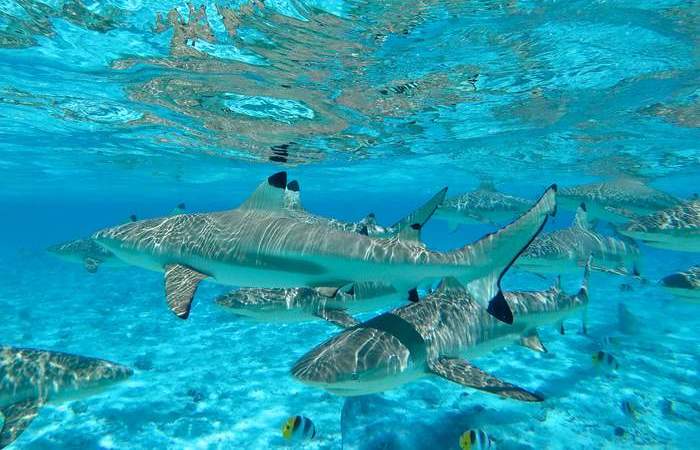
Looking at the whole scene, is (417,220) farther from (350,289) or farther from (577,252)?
(577,252)

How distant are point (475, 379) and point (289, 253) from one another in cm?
273

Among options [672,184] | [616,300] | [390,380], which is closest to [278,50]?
[390,380]

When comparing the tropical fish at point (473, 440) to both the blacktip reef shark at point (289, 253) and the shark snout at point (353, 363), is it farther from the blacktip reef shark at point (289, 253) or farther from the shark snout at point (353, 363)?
the blacktip reef shark at point (289, 253)

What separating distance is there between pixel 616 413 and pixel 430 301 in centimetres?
708

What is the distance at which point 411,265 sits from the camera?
531 centimetres

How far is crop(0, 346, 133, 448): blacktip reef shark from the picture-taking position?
6.45m

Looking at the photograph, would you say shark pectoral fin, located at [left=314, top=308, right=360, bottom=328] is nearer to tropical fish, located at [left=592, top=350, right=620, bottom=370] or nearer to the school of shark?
the school of shark

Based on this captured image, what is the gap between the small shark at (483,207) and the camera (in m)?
16.9

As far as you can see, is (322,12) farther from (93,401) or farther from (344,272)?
(93,401)

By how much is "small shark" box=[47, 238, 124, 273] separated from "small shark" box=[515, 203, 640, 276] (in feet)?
40.0

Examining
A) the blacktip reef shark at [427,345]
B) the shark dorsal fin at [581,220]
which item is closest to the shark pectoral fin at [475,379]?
the blacktip reef shark at [427,345]

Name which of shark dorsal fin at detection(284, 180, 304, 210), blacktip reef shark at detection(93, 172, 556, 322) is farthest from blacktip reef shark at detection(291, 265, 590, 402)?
shark dorsal fin at detection(284, 180, 304, 210)

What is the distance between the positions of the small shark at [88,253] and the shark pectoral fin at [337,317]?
8948mm

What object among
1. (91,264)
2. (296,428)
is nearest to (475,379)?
(296,428)
